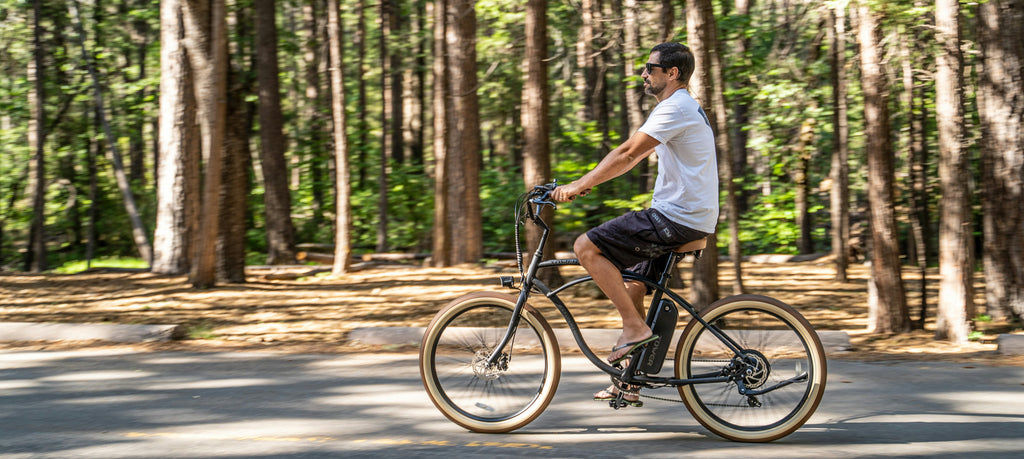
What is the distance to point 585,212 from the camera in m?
18.9

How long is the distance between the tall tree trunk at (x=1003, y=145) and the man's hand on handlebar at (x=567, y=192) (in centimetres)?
593

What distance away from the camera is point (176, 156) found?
13.9 metres

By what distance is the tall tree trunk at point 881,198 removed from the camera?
846 centimetres

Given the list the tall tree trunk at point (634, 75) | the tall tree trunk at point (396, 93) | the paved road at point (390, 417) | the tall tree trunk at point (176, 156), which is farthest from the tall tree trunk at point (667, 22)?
the tall tree trunk at point (396, 93)

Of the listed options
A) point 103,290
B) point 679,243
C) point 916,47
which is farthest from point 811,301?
point 103,290

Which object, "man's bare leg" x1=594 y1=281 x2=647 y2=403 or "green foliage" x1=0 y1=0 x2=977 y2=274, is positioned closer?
"man's bare leg" x1=594 y1=281 x2=647 y2=403

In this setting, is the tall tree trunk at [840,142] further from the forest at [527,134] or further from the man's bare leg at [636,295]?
the man's bare leg at [636,295]

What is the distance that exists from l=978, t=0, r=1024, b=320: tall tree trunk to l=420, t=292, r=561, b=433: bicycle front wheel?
Result: 6009mm

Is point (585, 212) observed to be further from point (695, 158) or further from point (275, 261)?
point (695, 158)

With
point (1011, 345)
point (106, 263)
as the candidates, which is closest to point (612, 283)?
point (1011, 345)

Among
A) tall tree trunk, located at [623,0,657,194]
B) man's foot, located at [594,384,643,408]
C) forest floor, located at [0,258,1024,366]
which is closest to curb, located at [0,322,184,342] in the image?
forest floor, located at [0,258,1024,366]

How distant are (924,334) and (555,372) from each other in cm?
500

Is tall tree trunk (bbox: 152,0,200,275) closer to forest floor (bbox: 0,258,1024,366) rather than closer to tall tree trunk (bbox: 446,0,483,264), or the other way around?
forest floor (bbox: 0,258,1024,366)

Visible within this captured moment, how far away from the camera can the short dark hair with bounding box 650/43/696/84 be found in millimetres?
4820
